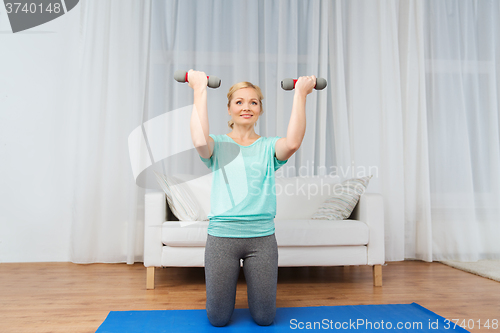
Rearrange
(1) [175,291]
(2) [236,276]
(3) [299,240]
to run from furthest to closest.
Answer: (3) [299,240]
(1) [175,291]
(2) [236,276]

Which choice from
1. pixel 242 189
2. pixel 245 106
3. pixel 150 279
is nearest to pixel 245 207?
pixel 242 189

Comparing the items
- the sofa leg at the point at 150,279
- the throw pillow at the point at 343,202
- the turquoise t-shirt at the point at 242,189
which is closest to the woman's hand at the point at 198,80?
the turquoise t-shirt at the point at 242,189

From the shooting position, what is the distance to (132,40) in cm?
315

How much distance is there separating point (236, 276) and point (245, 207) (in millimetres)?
302

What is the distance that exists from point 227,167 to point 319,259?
1.03m

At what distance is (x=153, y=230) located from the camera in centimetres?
→ 233

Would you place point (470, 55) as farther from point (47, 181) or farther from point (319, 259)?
point (47, 181)

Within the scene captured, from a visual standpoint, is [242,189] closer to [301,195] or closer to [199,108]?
[199,108]

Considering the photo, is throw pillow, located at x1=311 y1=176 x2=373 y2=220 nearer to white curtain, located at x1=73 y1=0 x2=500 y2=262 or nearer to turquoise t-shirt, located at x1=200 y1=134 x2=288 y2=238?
white curtain, located at x1=73 y1=0 x2=500 y2=262

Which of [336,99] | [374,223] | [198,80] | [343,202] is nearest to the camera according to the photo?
[198,80]

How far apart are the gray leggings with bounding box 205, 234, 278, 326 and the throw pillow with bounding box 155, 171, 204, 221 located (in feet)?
2.50

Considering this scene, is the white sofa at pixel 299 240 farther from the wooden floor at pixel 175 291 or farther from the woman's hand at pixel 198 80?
the woman's hand at pixel 198 80

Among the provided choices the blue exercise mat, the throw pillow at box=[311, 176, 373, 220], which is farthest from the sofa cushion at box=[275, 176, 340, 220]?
the blue exercise mat

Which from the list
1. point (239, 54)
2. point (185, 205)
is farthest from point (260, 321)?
point (239, 54)
